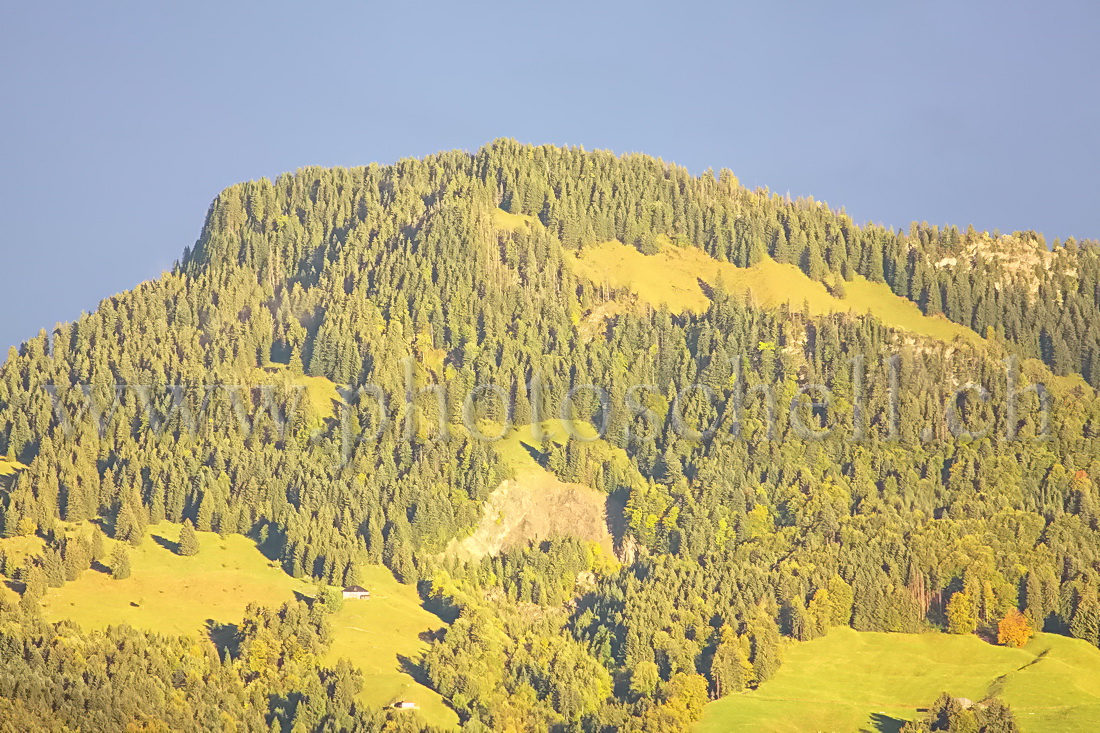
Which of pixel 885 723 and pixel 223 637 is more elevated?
pixel 223 637

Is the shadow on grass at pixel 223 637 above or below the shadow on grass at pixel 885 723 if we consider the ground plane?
above

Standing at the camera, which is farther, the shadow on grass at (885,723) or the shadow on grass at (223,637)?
the shadow on grass at (223,637)

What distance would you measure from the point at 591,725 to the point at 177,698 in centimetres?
4329

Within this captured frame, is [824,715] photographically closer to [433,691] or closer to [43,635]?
[433,691]

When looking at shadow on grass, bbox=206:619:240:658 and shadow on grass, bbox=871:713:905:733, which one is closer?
shadow on grass, bbox=871:713:905:733

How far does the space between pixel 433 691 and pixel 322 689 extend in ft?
43.6

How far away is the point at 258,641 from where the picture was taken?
192 m

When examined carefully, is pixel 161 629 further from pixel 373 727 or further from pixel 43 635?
pixel 373 727

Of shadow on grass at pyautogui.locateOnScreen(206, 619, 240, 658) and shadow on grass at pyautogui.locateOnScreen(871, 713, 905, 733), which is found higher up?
shadow on grass at pyautogui.locateOnScreen(206, 619, 240, 658)

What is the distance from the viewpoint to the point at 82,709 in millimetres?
172875

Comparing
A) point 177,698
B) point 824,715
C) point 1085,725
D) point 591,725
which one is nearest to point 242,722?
point 177,698

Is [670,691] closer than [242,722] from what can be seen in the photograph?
No

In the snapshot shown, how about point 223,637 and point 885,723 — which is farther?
point 223,637

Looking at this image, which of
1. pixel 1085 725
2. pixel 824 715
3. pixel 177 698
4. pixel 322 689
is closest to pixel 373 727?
pixel 322 689
